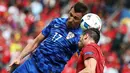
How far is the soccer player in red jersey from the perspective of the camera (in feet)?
23.7

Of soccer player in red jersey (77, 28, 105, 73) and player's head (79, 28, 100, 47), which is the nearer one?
soccer player in red jersey (77, 28, 105, 73)

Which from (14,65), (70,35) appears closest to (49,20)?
(14,65)

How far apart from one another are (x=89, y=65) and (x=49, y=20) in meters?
12.6

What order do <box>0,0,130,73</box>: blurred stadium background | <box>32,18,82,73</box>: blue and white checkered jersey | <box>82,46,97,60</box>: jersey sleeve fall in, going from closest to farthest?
<box>82,46,97,60</box>: jersey sleeve
<box>32,18,82,73</box>: blue and white checkered jersey
<box>0,0,130,73</box>: blurred stadium background

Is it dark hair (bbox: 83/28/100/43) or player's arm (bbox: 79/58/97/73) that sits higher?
dark hair (bbox: 83/28/100/43)

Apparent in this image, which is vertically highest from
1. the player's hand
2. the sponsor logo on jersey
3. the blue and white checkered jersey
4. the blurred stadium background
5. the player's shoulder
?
the blurred stadium background

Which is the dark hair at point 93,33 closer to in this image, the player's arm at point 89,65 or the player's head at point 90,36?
the player's head at point 90,36

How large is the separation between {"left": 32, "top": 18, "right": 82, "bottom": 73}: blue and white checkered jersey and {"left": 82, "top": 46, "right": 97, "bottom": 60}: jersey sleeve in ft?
4.79

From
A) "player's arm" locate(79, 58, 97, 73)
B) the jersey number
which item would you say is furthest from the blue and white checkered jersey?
"player's arm" locate(79, 58, 97, 73)

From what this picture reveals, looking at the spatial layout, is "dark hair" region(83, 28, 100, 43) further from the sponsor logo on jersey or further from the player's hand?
the player's hand

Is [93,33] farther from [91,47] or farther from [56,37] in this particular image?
[56,37]

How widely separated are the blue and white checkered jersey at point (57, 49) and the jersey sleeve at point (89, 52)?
1.46 m

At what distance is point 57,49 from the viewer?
8.90 metres

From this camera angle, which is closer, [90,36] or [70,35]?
[90,36]
